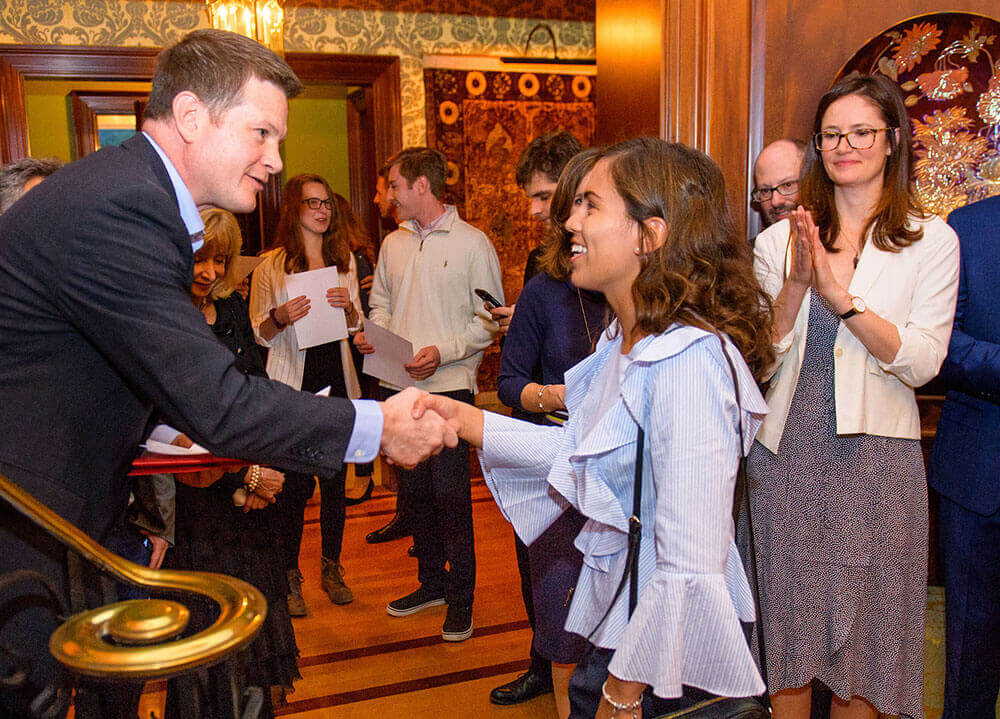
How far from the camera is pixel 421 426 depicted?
177cm

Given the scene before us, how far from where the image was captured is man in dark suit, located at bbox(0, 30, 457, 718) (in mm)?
1372

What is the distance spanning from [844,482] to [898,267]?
523 millimetres

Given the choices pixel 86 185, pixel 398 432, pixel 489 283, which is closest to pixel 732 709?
pixel 398 432

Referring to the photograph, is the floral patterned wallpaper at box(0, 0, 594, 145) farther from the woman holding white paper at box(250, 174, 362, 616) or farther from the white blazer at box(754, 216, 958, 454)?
the white blazer at box(754, 216, 958, 454)

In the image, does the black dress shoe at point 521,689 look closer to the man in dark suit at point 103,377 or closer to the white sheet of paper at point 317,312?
the man in dark suit at point 103,377

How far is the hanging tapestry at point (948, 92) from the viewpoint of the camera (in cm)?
265

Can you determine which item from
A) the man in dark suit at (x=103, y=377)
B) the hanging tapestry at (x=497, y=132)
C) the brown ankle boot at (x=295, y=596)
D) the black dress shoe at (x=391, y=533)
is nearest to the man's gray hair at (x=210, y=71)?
the man in dark suit at (x=103, y=377)

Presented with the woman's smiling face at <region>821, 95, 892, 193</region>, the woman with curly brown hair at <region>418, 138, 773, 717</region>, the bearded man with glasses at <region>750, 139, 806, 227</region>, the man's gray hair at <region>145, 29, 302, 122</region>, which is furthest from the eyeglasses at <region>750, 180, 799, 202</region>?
the man's gray hair at <region>145, 29, 302, 122</region>

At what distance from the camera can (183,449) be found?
6.28 ft

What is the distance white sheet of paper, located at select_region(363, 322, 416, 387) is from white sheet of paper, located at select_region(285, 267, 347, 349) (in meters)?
0.31

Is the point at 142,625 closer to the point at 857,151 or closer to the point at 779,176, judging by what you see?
the point at 857,151

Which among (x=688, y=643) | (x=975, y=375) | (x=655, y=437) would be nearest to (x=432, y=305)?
(x=975, y=375)

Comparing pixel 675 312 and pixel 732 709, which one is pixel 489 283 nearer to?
pixel 675 312

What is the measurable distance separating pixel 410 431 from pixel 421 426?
0.03m
